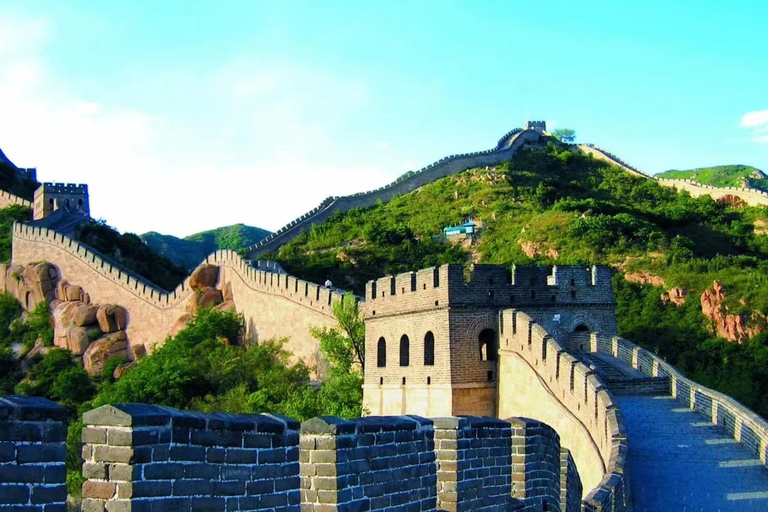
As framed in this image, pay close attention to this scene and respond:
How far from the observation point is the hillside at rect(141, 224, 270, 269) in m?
106

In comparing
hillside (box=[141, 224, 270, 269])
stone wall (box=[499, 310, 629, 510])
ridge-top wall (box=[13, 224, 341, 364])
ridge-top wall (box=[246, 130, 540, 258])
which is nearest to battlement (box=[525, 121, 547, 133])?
ridge-top wall (box=[246, 130, 540, 258])

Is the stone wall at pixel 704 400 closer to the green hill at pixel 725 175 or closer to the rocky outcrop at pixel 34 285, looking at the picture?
the rocky outcrop at pixel 34 285

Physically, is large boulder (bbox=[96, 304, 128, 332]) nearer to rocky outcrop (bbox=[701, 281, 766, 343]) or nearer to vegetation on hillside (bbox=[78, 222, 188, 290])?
vegetation on hillside (bbox=[78, 222, 188, 290])

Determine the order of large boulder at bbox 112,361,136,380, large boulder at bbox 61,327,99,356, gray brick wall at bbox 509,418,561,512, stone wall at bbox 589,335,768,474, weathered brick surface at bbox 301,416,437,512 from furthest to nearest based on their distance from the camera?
1. large boulder at bbox 61,327,99,356
2. large boulder at bbox 112,361,136,380
3. stone wall at bbox 589,335,768,474
4. gray brick wall at bbox 509,418,561,512
5. weathered brick surface at bbox 301,416,437,512

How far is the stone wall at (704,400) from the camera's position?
16.0 meters

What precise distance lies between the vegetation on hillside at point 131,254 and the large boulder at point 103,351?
18.2 feet

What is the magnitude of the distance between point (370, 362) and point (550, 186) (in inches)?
1465

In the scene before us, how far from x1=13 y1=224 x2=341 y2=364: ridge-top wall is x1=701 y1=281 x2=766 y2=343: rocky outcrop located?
44.7ft

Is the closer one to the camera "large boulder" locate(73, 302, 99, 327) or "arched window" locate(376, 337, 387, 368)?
"arched window" locate(376, 337, 387, 368)

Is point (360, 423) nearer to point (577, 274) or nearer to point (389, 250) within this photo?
point (577, 274)

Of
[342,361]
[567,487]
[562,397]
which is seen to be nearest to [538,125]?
[342,361]

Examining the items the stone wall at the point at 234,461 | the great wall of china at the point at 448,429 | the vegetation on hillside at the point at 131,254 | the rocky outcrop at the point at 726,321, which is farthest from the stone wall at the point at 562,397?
the vegetation on hillside at the point at 131,254

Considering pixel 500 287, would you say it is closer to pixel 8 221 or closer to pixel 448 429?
pixel 448 429

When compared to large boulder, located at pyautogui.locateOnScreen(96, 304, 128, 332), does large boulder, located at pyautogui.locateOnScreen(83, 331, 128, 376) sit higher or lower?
lower
